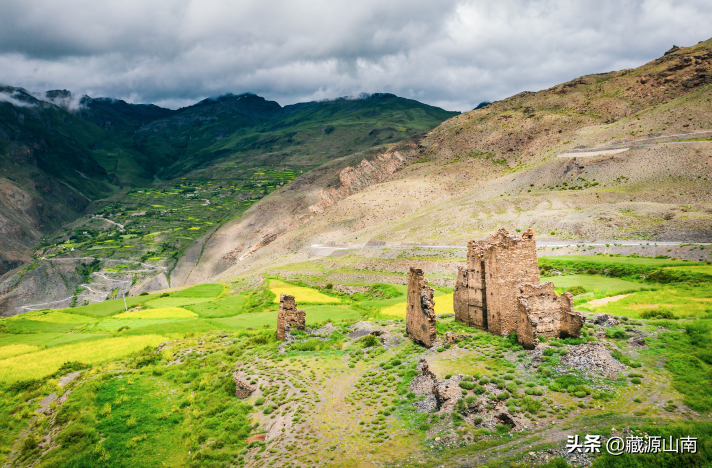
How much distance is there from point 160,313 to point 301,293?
1918cm

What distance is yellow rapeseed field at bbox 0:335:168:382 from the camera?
2481 centimetres

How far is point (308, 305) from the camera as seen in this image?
160 ft

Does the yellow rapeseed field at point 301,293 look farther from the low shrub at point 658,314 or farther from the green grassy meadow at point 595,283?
the low shrub at point 658,314

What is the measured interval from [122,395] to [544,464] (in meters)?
21.2

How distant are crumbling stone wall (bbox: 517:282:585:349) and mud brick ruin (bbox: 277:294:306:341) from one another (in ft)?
54.1

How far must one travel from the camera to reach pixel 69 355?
94.2 feet

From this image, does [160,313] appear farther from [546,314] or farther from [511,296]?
[546,314]

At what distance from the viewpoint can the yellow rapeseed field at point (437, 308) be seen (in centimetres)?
3684

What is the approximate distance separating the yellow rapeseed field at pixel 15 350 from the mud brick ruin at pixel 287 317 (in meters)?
21.9

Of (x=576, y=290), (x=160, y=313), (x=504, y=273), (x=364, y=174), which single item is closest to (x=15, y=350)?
(x=160, y=313)

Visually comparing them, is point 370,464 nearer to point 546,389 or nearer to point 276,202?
point 546,389

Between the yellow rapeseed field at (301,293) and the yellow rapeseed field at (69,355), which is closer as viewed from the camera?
the yellow rapeseed field at (69,355)

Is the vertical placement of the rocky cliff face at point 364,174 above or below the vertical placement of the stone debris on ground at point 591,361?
above

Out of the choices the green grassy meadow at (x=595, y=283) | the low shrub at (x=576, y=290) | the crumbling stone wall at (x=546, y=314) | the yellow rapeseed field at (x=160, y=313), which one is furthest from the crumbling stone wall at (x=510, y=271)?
the yellow rapeseed field at (x=160, y=313)
